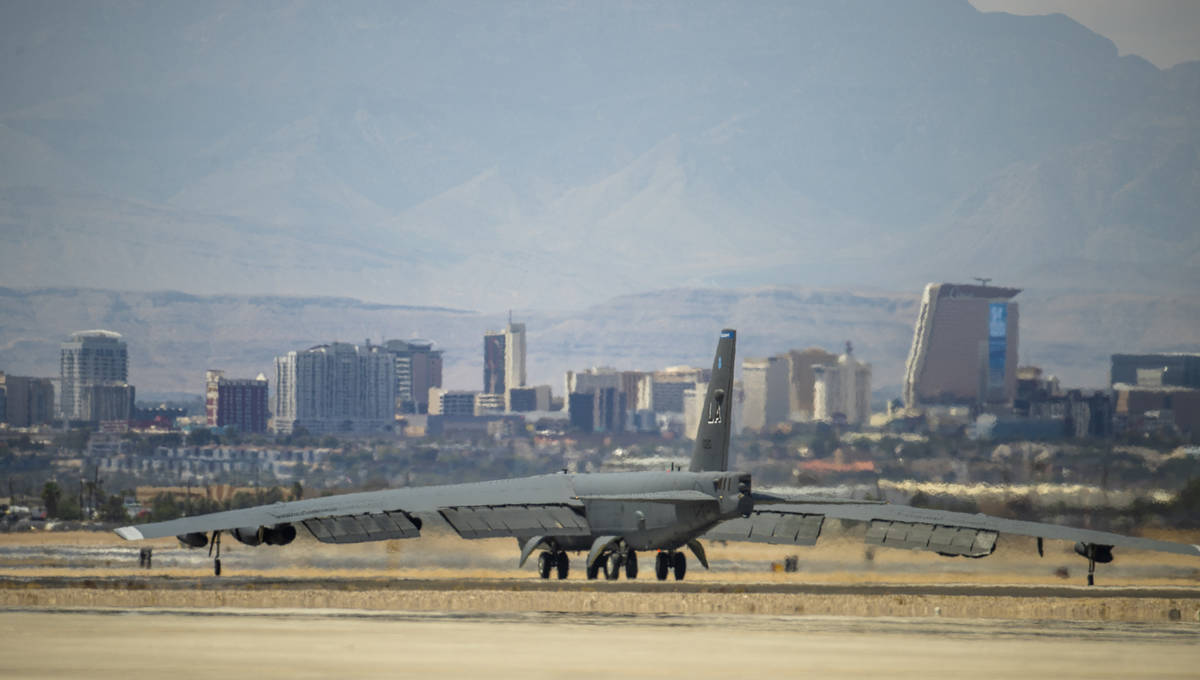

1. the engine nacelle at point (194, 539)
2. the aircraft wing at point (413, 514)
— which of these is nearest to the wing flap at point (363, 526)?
the aircraft wing at point (413, 514)

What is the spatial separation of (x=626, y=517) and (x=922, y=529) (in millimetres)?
9992

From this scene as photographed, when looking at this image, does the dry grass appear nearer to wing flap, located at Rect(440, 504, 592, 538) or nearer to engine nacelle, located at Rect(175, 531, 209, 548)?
wing flap, located at Rect(440, 504, 592, 538)

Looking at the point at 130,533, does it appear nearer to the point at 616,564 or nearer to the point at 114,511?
the point at 616,564

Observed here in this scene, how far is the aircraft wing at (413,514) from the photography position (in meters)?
51.1

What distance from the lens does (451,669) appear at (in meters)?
32.6

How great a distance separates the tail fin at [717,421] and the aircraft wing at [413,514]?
4604 millimetres

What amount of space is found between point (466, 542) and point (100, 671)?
41562mm

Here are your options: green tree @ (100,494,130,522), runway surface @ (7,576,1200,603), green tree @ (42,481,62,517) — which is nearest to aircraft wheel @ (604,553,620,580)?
runway surface @ (7,576,1200,603)

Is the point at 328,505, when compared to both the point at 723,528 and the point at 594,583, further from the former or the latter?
the point at 723,528

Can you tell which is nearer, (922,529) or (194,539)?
(194,539)

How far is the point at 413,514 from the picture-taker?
186 ft

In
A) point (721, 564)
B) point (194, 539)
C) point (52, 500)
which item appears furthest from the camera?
point (52, 500)

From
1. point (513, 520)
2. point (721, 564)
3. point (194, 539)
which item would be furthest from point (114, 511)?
point (194, 539)

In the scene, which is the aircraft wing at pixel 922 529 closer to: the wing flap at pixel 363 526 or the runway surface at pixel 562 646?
the runway surface at pixel 562 646
